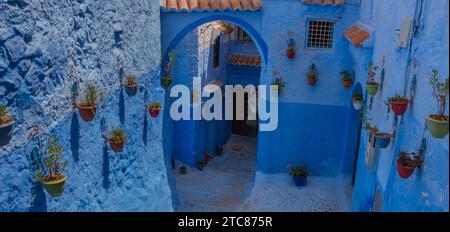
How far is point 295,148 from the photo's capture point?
13.1 metres

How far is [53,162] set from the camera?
5.18 m

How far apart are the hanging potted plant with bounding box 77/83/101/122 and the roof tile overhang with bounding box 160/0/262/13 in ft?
19.8

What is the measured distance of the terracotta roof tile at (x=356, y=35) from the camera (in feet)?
31.7

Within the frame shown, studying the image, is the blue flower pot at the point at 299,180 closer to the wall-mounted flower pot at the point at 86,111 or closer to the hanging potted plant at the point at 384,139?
the hanging potted plant at the point at 384,139

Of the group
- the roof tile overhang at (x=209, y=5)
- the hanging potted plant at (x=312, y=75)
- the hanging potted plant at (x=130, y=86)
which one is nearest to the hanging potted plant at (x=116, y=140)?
the hanging potted plant at (x=130, y=86)

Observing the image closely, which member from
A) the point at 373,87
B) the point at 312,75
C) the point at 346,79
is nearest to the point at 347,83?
the point at 346,79

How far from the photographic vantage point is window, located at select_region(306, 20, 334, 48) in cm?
1191

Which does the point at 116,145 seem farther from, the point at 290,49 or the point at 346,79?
the point at 346,79

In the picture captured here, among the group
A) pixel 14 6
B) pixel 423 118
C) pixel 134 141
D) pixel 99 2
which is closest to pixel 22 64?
pixel 14 6

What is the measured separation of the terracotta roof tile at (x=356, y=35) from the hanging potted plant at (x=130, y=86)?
17.2ft

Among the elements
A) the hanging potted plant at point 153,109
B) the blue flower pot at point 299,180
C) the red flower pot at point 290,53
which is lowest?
the blue flower pot at point 299,180

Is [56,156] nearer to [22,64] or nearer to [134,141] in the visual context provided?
[22,64]

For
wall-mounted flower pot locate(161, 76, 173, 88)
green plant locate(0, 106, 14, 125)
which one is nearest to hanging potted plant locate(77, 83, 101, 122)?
green plant locate(0, 106, 14, 125)

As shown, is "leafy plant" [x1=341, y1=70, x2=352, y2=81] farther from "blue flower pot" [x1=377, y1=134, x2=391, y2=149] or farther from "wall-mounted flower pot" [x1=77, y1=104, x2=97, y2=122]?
"wall-mounted flower pot" [x1=77, y1=104, x2=97, y2=122]
